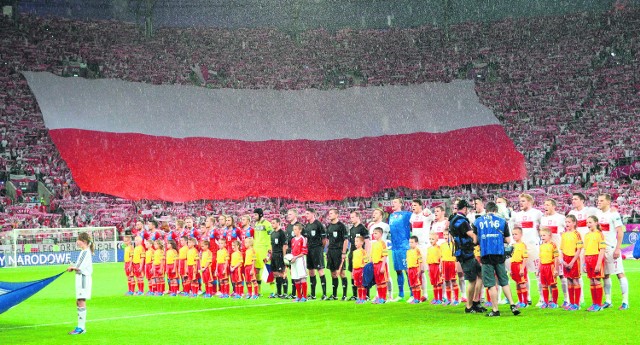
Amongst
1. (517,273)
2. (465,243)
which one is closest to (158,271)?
(465,243)

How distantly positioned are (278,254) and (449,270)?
13.7 ft

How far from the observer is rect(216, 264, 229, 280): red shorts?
59.9 ft

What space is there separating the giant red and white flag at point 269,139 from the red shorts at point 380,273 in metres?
29.2

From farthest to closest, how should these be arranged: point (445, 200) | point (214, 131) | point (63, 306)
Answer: point (214, 131) → point (445, 200) → point (63, 306)

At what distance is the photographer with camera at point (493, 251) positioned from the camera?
12758mm

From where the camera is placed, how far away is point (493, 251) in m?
12.8

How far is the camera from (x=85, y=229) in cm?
3397

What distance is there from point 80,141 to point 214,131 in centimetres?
797

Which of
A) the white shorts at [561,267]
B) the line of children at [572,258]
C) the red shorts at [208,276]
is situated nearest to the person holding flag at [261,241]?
the red shorts at [208,276]

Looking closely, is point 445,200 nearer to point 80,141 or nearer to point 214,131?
point 214,131

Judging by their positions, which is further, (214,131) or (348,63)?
(348,63)

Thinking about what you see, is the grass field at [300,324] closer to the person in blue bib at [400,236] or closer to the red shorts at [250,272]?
the red shorts at [250,272]

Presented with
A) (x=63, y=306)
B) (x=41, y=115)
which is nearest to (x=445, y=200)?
(x=41, y=115)

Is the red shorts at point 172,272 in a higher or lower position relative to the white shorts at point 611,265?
higher
